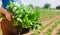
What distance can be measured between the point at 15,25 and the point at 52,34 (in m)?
6.89

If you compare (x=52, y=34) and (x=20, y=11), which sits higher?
(x=20, y=11)

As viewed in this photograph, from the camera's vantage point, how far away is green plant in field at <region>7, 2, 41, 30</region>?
1.29 meters

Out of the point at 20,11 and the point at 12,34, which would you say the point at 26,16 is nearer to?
the point at 20,11

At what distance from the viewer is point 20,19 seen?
128cm

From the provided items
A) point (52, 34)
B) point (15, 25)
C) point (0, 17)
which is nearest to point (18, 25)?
point (15, 25)

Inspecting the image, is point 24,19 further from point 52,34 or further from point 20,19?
point 52,34

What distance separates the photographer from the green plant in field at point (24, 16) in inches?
50.7

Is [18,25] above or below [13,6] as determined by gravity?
below

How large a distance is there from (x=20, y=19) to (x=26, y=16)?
46mm

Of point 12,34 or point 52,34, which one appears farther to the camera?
point 52,34

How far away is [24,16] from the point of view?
1.29m

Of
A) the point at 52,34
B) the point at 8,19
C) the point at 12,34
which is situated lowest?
the point at 52,34

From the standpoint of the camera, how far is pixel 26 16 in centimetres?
129

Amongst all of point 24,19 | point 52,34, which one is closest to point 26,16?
Answer: point 24,19
